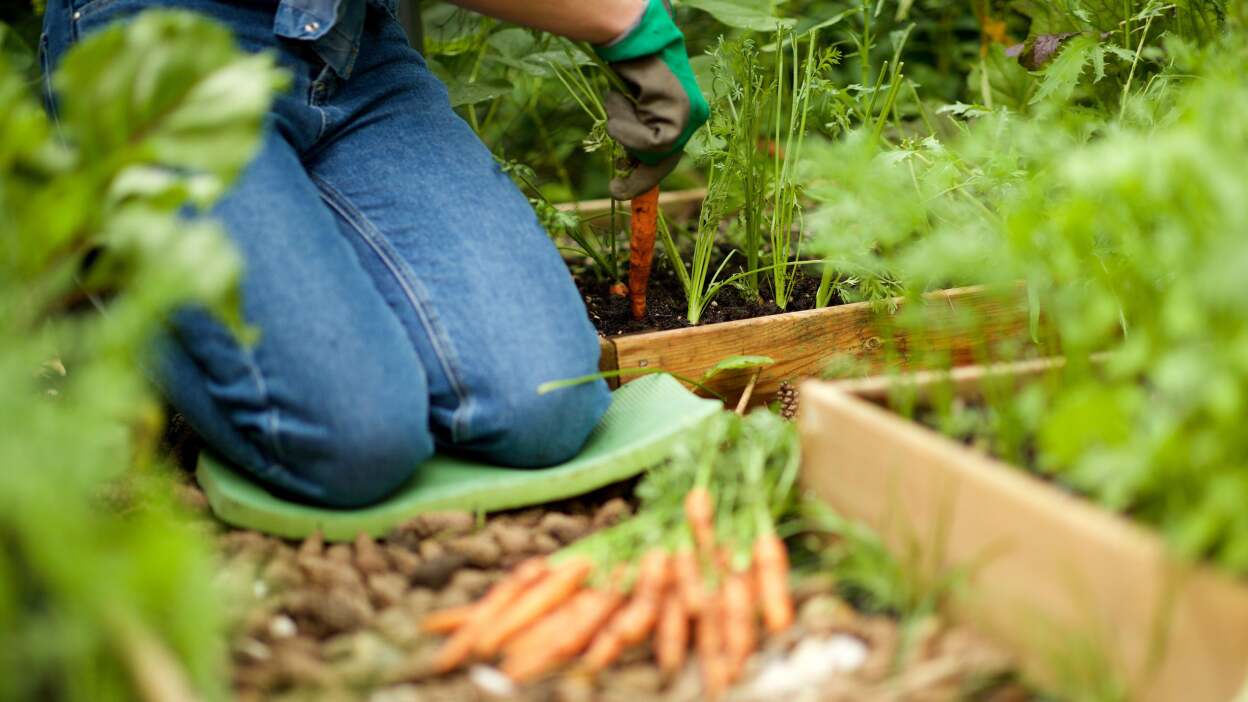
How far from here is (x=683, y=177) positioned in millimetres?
2824

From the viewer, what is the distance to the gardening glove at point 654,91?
157 centimetres

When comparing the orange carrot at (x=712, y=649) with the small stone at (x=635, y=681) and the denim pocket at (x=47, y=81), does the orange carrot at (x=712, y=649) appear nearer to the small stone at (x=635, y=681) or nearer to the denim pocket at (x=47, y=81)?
the small stone at (x=635, y=681)

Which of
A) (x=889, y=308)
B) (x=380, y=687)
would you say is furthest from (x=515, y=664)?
(x=889, y=308)

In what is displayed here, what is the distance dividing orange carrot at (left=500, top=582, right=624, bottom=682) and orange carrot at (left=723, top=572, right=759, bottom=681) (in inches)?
4.3

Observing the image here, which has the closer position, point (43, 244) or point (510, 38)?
point (43, 244)

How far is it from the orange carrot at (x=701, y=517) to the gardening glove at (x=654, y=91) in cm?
64

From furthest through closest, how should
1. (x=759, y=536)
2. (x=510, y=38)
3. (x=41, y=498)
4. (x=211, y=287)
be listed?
(x=510, y=38) → (x=759, y=536) → (x=211, y=287) → (x=41, y=498)

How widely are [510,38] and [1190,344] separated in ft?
5.19

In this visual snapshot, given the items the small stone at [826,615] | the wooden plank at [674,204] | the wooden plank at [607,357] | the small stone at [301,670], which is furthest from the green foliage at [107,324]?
the wooden plank at [674,204]

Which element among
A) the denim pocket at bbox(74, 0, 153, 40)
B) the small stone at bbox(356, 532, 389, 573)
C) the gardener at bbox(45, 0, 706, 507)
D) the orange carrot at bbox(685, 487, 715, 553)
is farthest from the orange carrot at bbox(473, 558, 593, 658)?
the denim pocket at bbox(74, 0, 153, 40)

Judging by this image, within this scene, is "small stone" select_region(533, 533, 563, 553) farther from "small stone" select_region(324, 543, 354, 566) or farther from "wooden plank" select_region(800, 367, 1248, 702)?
"wooden plank" select_region(800, 367, 1248, 702)

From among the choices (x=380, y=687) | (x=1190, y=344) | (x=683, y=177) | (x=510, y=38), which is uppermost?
(x=1190, y=344)

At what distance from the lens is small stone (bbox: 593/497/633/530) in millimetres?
1316

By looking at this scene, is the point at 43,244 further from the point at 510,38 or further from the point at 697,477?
the point at 510,38
